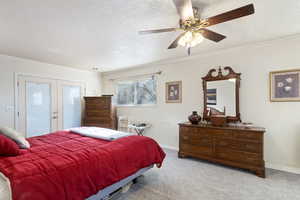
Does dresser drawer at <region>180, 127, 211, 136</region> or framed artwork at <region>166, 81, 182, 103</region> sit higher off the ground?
framed artwork at <region>166, 81, 182, 103</region>

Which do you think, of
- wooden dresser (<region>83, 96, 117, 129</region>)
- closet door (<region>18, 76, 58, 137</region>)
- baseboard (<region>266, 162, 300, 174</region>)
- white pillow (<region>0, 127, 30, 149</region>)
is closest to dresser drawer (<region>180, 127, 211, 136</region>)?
baseboard (<region>266, 162, 300, 174</region>)

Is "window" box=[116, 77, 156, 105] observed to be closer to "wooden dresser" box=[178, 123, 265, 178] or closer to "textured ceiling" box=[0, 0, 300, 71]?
"textured ceiling" box=[0, 0, 300, 71]

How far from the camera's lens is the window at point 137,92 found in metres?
4.40

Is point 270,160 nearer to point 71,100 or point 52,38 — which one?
point 52,38

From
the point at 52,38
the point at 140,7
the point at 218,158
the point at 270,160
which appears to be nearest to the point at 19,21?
the point at 52,38

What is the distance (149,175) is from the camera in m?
2.50

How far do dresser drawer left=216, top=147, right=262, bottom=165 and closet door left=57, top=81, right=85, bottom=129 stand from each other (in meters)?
4.22

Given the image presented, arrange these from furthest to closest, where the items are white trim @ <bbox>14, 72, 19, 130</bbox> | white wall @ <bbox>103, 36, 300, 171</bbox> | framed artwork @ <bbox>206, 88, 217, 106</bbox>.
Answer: white trim @ <bbox>14, 72, 19, 130</bbox>, framed artwork @ <bbox>206, 88, 217, 106</bbox>, white wall @ <bbox>103, 36, 300, 171</bbox>

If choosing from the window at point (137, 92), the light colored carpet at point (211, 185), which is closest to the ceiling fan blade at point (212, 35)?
the light colored carpet at point (211, 185)

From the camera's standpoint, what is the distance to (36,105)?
12.8ft

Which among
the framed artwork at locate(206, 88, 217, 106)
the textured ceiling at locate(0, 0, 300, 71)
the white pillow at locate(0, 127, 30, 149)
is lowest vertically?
the white pillow at locate(0, 127, 30, 149)

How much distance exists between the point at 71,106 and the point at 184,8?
4420mm

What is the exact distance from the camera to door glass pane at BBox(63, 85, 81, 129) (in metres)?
4.49

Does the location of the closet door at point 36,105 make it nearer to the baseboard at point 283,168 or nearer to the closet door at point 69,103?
the closet door at point 69,103
